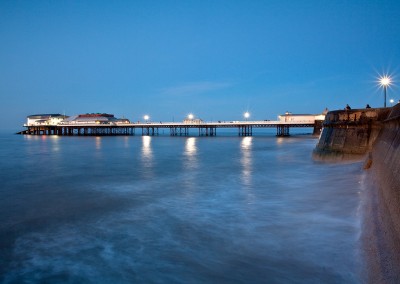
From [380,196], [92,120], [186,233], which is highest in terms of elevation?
[92,120]

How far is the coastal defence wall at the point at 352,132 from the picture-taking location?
13.9 m

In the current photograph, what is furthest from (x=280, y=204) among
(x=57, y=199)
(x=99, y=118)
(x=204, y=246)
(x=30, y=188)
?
(x=99, y=118)

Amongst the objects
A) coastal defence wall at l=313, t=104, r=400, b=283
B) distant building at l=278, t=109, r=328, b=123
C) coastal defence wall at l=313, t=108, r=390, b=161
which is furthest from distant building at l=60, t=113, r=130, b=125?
coastal defence wall at l=313, t=104, r=400, b=283

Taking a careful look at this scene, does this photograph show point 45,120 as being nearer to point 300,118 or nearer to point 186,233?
point 300,118

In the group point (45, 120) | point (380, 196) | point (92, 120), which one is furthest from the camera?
point (45, 120)

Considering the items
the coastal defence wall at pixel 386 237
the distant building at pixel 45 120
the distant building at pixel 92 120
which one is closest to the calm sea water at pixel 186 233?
the coastal defence wall at pixel 386 237

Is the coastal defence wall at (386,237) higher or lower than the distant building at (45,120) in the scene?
lower

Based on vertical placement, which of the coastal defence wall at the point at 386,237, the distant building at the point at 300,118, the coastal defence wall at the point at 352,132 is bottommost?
the coastal defence wall at the point at 386,237

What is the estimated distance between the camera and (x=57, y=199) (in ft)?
35.7

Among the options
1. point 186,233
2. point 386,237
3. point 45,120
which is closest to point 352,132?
point 386,237

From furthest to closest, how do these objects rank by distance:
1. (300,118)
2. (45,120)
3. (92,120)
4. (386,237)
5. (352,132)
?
(45,120) → (92,120) → (300,118) → (352,132) → (386,237)

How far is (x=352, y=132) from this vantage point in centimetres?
1518

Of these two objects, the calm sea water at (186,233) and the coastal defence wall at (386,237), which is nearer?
the coastal defence wall at (386,237)

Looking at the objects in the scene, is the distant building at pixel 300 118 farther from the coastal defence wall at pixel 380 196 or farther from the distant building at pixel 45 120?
the distant building at pixel 45 120
